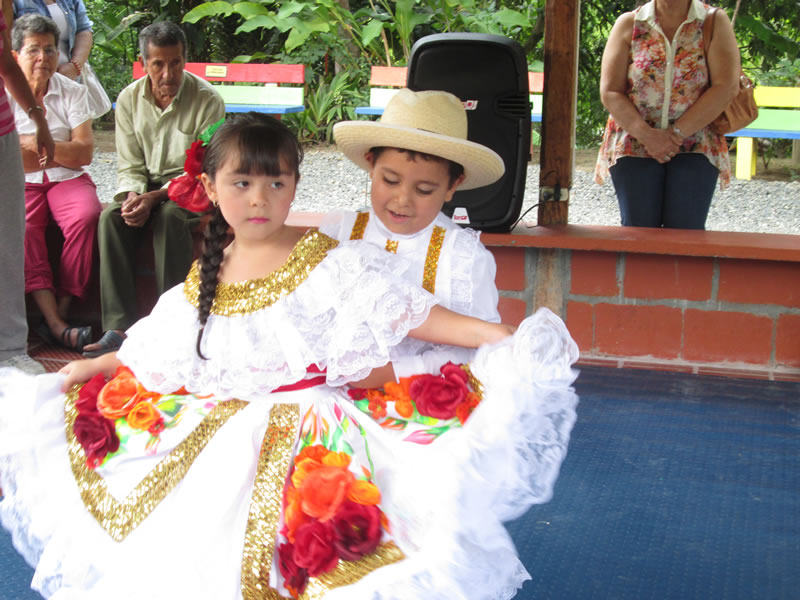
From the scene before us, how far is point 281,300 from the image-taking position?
1535 mm

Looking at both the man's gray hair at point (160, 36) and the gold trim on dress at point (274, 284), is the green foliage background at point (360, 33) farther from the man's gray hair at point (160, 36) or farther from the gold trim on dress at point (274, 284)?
the gold trim on dress at point (274, 284)

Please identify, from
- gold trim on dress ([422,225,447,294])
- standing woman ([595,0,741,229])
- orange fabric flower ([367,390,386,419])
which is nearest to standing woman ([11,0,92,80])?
standing woman ([595,0,741,229])

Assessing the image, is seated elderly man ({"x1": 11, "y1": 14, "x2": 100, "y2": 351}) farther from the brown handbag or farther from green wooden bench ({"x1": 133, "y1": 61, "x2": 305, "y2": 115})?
green wooden bench ({"x1": 133, "y1": 61, "x2": 305, "y2": 115})

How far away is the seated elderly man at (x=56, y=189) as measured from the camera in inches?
141

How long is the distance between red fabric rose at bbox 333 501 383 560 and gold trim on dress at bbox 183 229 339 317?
1.33 feet

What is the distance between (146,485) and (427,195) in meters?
0.79

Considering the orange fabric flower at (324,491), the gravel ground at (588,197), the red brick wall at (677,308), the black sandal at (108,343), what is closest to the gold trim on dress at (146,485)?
the orange fabric flower at (324,491)

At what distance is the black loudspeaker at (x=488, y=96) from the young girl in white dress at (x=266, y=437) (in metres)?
1.82

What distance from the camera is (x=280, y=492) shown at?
4.74ft

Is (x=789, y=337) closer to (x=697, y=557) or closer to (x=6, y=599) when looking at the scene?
(x=697, y=557)

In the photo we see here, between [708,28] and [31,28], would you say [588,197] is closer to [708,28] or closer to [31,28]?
[708,28]

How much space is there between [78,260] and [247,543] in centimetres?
255

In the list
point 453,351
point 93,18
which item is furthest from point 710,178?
point 93,18

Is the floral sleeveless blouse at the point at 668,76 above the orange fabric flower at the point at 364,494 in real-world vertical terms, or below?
above
